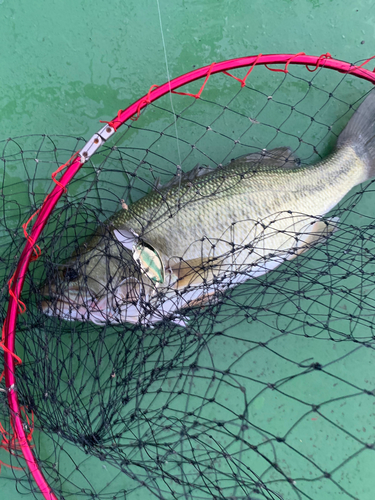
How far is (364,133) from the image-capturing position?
210 centimetres

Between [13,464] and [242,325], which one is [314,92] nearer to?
[242,325]

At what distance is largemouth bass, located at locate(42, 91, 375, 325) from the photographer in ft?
6.21

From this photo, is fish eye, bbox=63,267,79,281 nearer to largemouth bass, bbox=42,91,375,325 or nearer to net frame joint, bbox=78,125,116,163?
largemouth bass, bbox=42,91,375,325

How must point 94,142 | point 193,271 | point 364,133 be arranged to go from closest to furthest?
point 94,142, point 193,271, point 364,133

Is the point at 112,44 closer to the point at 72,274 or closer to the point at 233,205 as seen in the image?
the point at 233,205

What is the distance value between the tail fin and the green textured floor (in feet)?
1.59

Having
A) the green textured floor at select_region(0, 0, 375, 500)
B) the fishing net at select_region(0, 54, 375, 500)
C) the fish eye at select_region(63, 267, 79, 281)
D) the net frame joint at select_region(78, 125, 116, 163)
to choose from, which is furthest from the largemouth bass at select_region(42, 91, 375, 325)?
the green textured floor at select_region(0, 0, 375, 500)

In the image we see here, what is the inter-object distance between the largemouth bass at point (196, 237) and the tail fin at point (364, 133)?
0.10 meters

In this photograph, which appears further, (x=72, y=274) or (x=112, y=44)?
(x=112, y=44)

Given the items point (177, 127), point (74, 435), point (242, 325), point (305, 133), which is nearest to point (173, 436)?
point (74, 435)

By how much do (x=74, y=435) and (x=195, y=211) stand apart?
131 centimetres

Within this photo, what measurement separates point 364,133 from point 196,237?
45.4 inches

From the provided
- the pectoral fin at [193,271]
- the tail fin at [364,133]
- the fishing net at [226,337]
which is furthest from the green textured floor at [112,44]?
the pectoral fin at [193,271]

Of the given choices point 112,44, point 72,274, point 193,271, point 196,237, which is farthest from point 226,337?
point 112,44
